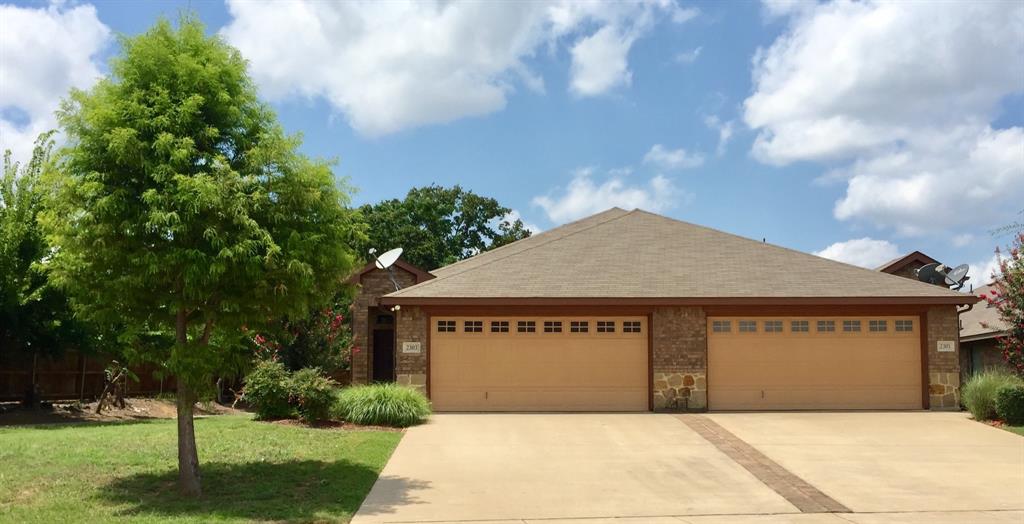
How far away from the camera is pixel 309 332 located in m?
18.0

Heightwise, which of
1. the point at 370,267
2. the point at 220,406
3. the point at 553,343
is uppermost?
the point at 370,267

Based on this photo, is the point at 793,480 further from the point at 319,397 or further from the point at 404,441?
the point at 319,397

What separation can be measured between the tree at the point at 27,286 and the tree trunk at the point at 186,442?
10.4 m

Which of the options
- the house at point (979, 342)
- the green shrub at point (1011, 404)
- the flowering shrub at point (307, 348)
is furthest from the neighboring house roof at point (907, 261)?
the flowering shrub at point (307, 348)

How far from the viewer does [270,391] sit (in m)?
16.6

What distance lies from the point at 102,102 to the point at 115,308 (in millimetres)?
2594

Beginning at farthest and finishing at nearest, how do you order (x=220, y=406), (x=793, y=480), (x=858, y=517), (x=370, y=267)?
(x=220, y=406) < (x=370, y=267) < (x=793, y=480) < (x=858, y=517)

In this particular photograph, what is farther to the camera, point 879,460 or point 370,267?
point 370,267

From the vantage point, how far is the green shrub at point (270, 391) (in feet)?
54.5

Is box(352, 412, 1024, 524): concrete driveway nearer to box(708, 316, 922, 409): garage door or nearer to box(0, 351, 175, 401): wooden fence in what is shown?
box(708, 316, 922, 409): garage door

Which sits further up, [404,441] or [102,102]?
[102,102]

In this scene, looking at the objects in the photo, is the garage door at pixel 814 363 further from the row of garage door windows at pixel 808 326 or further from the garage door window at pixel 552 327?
the garage door window at pixel 552 327

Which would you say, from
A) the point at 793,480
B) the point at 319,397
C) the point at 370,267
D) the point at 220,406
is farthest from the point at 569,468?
the point at 220,406

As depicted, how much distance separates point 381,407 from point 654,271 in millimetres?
7674
